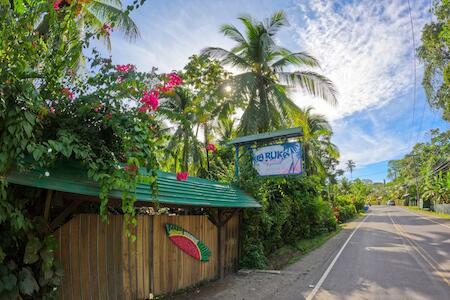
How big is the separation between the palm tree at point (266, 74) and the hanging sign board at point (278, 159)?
345 centimetres

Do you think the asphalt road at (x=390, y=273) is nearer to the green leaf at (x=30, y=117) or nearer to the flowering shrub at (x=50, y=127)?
the flowering shrub at (x=50, y=127)

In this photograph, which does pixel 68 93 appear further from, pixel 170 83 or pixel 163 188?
pixel 163 188

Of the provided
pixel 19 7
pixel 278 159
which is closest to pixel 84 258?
pixel 19 7

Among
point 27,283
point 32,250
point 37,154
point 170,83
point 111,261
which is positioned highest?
point 170,83

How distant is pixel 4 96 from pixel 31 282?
2.16 meters

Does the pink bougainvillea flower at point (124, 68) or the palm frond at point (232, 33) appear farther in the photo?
the palm frond at point (232, 33)

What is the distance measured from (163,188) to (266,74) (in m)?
10.8

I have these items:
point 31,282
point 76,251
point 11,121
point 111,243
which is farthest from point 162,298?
point 11,121

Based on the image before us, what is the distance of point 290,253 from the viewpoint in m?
13.8

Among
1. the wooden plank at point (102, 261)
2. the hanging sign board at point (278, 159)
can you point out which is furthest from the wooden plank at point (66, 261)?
the hanging sign board at point (278, 159)

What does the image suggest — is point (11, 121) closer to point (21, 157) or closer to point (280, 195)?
point (21, 157)

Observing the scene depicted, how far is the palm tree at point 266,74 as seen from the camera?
15.3 metres

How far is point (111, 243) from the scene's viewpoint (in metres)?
6.05

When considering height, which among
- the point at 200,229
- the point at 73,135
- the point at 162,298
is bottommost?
the point at 162,298
